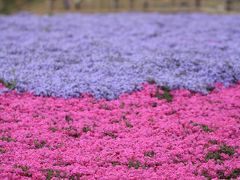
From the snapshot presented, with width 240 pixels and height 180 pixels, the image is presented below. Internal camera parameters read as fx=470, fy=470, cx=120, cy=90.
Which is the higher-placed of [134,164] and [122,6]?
[122,6]

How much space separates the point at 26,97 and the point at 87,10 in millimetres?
16669

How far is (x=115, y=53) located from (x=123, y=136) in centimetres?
653

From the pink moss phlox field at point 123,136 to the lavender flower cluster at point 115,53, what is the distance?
2.25 ft

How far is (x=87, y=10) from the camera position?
29375 millimetres

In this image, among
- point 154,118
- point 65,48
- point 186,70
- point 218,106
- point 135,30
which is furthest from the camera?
point 135,30

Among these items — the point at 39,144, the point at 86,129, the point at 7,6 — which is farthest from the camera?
the point at 7,6

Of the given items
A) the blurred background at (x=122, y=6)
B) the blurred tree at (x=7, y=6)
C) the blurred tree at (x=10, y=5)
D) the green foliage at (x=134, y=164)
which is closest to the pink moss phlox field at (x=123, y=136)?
the green foliage at (x=134, y=164)

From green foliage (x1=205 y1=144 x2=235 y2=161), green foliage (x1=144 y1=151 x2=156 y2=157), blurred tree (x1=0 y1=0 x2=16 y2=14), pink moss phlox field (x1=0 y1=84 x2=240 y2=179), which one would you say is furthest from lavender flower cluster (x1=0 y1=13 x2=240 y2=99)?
blurred tree (x1=0 y1=0 x2=16 y2=14)

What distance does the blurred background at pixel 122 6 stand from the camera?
2847 centimetres

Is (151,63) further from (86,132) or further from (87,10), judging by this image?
(87,10)

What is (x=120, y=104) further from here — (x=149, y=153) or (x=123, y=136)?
(x=149, y=153)

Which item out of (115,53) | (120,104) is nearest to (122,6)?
(115,53)

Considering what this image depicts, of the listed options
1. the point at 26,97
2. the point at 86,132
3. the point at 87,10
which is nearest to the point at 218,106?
the point at 86,132

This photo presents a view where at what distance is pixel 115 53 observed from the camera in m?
17.3
